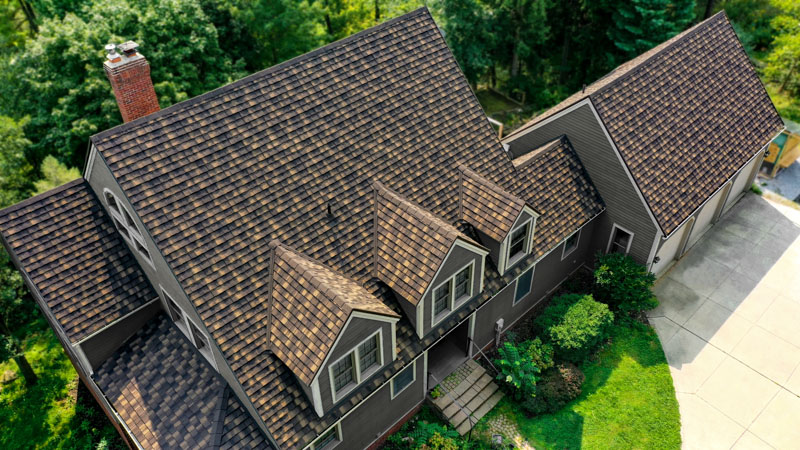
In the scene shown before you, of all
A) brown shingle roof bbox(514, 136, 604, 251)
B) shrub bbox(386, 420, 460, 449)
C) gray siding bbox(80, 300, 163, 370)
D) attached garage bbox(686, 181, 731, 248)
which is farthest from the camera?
attached garage bbox(686, 181, 731, 248)

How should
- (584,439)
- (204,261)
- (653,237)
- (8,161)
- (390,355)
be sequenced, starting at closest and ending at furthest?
1. (204,261)
2. (390,355)
3. (584,439)
4. (653,237)
5. (8,161)

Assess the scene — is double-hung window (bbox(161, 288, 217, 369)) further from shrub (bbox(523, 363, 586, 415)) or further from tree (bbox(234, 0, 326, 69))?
tree (bbox(234, 0, 326, 69))

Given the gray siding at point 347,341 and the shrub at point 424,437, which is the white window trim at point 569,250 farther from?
the gray siding at point 347,341

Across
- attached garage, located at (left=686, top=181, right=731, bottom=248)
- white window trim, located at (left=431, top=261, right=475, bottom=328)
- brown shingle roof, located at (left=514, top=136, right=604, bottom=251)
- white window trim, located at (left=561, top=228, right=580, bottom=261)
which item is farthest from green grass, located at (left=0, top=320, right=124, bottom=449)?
attached garage, located at (left=686, top=181, right=731, bottom=248)

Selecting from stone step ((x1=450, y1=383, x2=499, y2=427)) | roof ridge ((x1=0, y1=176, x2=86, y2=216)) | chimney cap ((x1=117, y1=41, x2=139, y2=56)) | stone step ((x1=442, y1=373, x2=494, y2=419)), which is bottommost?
stone step ((x1=450, y1=383, x2=499, y2=427))

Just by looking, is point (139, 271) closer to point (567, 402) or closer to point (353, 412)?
point (353, 412)

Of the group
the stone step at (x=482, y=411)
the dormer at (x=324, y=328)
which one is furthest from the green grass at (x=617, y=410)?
the dormer at (x=324, y=328)

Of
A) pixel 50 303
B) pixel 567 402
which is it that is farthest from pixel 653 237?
pixel 50 303
